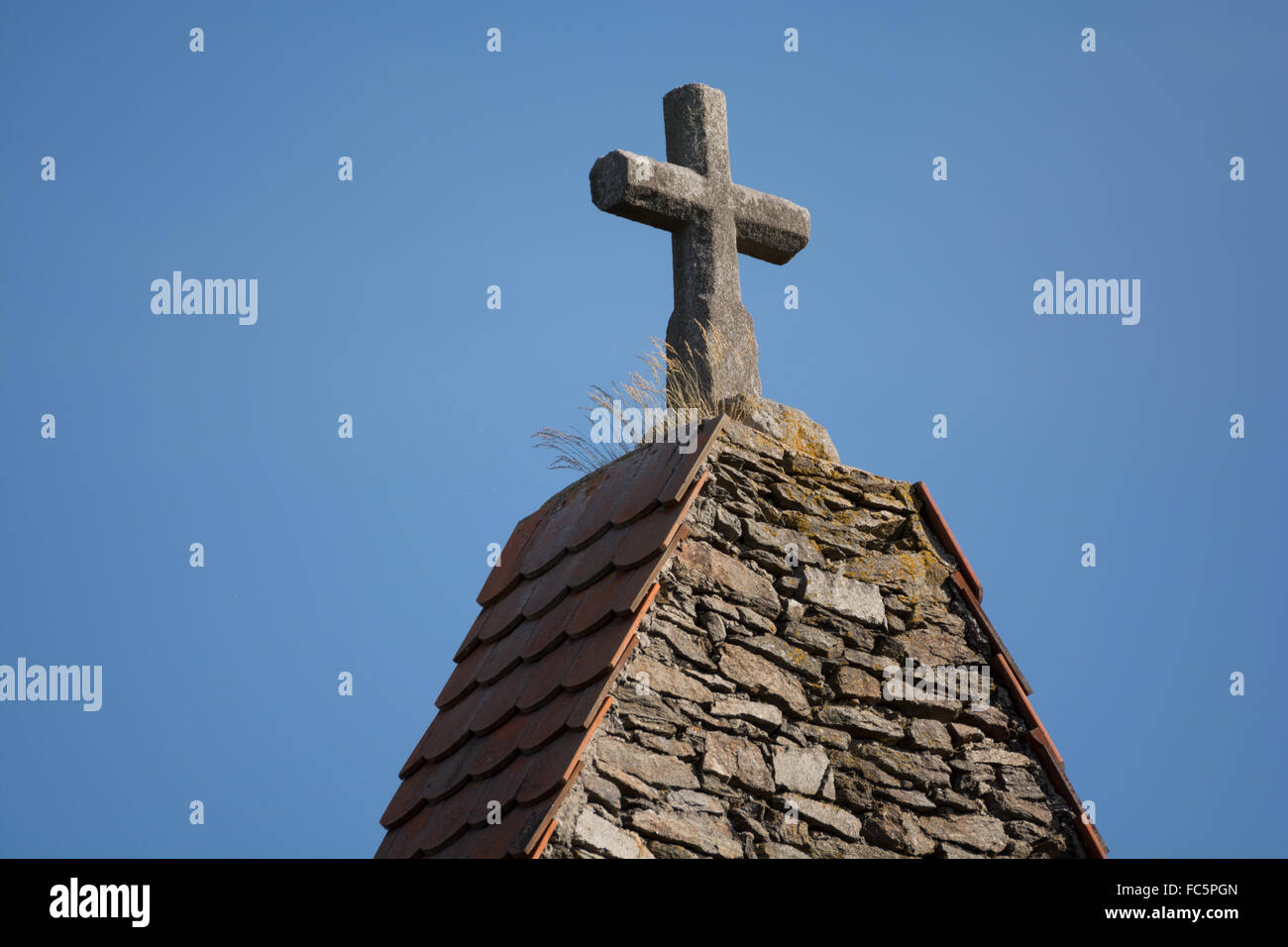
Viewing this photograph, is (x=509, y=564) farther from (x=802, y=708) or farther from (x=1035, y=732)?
(x=1035, y=732)

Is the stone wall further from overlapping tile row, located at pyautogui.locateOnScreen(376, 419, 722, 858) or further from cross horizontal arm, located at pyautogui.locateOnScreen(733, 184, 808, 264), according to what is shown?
cross horizontal arm, located at pyautogui.locateOnScreen(733, 184, 808, 264)

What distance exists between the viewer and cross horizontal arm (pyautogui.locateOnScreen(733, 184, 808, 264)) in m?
6.58

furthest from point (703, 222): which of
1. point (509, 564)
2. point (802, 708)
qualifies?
point (802, 708)

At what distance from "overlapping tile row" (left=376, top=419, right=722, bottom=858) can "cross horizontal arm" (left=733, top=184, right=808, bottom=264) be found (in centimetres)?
128

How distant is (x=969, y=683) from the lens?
557 cm

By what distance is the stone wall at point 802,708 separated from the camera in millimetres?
4809

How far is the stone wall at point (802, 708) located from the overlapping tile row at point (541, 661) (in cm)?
9

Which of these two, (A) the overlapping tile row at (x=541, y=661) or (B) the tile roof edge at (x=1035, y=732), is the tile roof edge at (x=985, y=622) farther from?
(A) the overlapping tile row at (x=541, y=661)

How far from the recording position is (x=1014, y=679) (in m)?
5.61

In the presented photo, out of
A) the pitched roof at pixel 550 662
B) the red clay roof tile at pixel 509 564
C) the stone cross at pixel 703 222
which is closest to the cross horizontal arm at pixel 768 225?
the stone cross at pixel 703 222

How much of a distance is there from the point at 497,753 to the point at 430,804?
502 mm

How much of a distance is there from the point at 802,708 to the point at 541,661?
3.09ft

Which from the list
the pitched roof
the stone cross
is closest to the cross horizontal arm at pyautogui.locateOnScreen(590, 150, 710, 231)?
the stone cross
